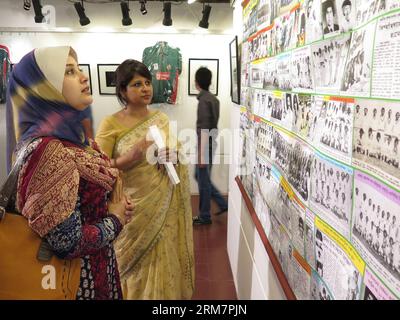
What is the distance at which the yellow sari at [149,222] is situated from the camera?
7.16 feet

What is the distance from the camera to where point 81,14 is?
421 centimetres

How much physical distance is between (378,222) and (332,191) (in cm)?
21

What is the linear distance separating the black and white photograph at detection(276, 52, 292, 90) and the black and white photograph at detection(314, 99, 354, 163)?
319 millimetres

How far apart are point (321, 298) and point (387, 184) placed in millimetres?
467

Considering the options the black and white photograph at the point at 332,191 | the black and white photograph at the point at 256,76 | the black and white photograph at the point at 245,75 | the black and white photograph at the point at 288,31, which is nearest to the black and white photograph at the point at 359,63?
the black and white photograph at the point at 332,191

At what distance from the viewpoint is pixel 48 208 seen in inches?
41.4

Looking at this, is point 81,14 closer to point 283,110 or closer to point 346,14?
point 283,110

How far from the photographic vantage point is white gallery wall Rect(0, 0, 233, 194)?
4473 millimetres

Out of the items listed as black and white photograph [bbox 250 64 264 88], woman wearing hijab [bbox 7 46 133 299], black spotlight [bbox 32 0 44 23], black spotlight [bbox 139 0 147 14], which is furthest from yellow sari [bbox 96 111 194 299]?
black spotlight [bbox 32 0 44 23]

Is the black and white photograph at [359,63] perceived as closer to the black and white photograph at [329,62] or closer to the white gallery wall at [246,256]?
the black and white photograph at [329,62]

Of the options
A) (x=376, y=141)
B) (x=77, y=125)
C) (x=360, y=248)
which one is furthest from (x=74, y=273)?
(x=376, y=141)

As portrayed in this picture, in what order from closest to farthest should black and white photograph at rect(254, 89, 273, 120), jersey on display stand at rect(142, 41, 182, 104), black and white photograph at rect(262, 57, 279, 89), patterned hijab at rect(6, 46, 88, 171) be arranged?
patterned hijab at rect(6, 46, 88, 171)
black and white photograph at rect(262, 57, 279, 89)
black and white photograph at rect(254, 89, 273, 120)
jersey on display stand at rect(142, 41, 182, 104)

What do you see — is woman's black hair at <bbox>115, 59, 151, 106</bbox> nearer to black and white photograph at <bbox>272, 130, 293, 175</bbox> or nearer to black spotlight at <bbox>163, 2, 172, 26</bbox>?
black and white photograph at <bbox>272, 130, 293, 175</bbox>

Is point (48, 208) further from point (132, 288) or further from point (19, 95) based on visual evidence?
point (132, 288)
